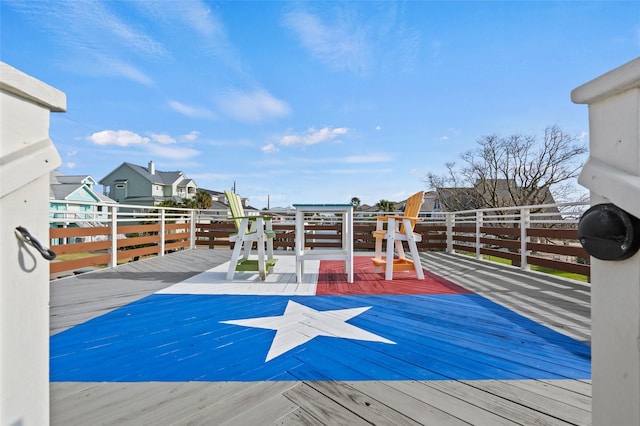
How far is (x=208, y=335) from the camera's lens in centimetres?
197

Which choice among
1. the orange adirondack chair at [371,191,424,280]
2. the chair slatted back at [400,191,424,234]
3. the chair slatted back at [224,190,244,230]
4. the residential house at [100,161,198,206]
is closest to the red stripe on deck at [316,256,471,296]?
the orange adirondack chair at [371,191,424,280]

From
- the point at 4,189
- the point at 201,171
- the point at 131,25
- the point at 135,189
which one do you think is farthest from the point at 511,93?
the point at 135,189

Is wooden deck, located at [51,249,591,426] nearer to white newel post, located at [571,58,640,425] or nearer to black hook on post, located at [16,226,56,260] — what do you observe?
white newel post, located at [571,58,640,425]

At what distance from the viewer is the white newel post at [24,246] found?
553mm

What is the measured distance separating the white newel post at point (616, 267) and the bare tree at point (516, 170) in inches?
698

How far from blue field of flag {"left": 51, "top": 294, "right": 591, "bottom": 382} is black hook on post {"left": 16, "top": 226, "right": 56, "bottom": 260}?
1.09 metres

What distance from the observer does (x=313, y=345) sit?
5.93 ft

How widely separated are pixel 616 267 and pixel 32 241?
1.20m

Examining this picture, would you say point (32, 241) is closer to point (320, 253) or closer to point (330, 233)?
point (320, 253)

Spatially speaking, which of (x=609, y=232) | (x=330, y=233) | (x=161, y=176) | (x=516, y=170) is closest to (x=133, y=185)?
(x=161, y=176)

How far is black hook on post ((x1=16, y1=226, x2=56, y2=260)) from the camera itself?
584 millimetres

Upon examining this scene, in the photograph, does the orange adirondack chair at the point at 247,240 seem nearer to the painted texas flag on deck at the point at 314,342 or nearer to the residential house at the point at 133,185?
the painted texas flag on deck at the point at 314,342

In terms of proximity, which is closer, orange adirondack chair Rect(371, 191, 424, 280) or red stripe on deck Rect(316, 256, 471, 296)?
red stripe on deck Rect(316, 256, 471, 296)

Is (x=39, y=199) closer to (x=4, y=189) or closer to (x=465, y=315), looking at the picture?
(x=4, y=189)
